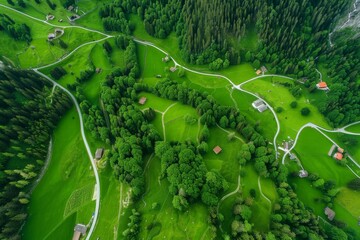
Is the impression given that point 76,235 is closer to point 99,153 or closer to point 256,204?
point 99,153

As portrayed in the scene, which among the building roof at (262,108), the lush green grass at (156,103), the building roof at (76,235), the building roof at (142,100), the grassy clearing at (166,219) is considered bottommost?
the building roof at (76,235)

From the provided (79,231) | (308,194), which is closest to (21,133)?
(79,231)

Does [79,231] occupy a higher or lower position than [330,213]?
higher

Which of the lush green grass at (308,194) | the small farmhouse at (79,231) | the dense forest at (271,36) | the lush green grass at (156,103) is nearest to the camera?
the small farmhouse at (79,231)

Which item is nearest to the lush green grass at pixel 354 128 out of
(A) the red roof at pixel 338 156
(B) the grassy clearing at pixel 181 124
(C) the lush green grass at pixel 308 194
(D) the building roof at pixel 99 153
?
(A) the red roof at pixel 338 156

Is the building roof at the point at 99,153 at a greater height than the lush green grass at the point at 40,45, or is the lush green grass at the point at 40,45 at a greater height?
the lush green grass at the point at 40,45

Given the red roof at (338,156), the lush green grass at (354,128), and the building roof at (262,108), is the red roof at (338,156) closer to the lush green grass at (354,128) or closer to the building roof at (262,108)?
the lush green grass at (354,128)
